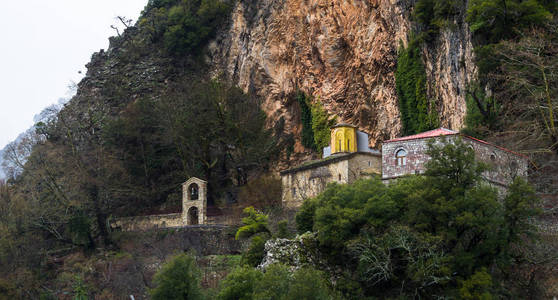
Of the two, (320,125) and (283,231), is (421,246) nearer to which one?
(283,231)

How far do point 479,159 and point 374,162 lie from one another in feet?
20.9

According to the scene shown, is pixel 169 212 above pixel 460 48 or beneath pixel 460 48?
beneath

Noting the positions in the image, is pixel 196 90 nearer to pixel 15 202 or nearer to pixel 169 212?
pixel 169 212

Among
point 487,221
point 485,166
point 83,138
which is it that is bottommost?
point 487,221

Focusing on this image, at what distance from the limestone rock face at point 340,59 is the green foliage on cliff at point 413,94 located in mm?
555

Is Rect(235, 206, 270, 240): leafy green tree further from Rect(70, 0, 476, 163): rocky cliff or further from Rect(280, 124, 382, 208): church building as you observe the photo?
Rect(70, 0, 476, 163): rocky cliff

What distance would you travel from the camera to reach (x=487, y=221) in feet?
72.1

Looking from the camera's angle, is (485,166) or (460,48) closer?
(485,166)

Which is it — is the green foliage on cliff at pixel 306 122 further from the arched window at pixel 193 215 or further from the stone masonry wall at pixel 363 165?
the stone masonry wall at pixel 363 165

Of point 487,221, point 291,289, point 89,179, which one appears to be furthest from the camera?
point 89,179

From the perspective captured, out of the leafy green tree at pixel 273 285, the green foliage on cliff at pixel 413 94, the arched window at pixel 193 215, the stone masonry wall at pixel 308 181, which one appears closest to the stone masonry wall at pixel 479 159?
the stone masonry wall at pixel 308 181

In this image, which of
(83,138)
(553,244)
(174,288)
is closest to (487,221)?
(553,244)

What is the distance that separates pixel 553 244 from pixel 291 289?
33.6ft

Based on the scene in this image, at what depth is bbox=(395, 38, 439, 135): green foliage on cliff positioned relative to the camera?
34438 millimetres
